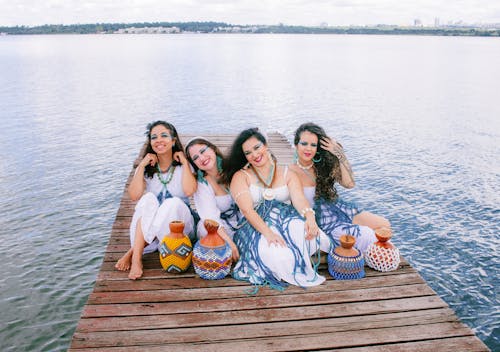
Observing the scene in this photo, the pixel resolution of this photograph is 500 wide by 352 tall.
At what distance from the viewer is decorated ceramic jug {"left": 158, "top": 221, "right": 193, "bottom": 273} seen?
490cm

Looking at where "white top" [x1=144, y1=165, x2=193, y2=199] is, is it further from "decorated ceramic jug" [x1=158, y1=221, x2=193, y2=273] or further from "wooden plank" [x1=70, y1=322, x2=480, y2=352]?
"wooden plank" [x1=70, y1=322, x2=480, y2=352]

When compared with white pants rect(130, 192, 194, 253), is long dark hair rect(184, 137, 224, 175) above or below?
above

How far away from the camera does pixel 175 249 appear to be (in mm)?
4918

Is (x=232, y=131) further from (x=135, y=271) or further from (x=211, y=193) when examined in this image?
(x=135, y=271)

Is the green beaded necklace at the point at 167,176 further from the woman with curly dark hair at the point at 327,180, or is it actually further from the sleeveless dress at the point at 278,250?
the woman with curly dark hair at the point at 327,180

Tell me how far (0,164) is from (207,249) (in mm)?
11652

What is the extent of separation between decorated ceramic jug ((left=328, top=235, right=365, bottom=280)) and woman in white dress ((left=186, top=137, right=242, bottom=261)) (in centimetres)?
110

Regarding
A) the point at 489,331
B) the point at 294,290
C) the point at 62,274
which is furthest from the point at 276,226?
the point at 62,274

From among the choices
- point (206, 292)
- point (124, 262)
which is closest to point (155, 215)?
point (124, 262)

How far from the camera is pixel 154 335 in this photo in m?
3.98

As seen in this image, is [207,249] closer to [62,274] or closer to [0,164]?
[62,274]

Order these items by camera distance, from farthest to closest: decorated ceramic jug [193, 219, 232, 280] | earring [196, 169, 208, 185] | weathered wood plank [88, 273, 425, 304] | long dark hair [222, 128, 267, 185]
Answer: earring [196, 169, 208, 185] < long dark hair [222, 128, 267, 185] < decorated ceramic jug [193, 219, 232, 280] < weathered wood plank [88, 273, 425, 304]

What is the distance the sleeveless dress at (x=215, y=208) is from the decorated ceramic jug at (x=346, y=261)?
124 cm

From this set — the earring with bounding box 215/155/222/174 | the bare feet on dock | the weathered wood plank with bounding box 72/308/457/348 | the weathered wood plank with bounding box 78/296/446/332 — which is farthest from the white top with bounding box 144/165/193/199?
the weathered wood plank with bounding box 72/308/457/348
